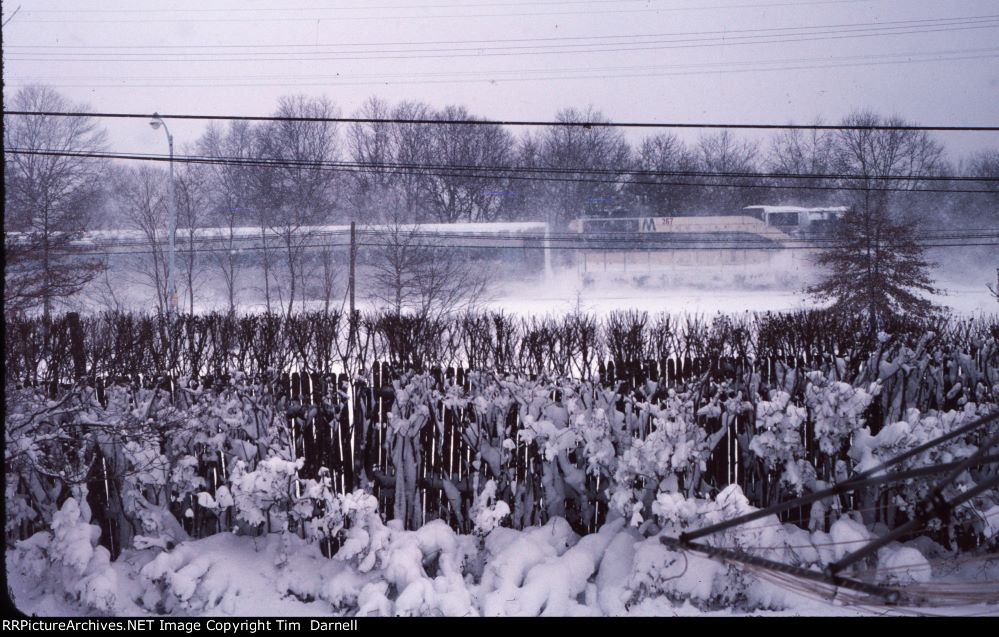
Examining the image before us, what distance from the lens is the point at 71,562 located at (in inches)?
182

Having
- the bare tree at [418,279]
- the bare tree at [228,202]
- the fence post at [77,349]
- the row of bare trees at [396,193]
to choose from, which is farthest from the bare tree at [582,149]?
the fence post at [77,349]

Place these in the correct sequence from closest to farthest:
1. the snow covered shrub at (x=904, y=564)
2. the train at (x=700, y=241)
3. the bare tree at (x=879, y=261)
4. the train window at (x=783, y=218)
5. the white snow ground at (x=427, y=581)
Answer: the snow covered shrub at (x=904, y=564) → the white snow ground at (x=427, y=581) → the bare tree at (x=879, y=261) → the train at (x=700, y=241) → the train window at (x=783, y=218)

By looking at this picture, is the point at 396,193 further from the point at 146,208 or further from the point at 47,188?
the point at 47,188

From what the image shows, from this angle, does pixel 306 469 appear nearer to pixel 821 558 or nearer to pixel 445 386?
pixel 445 386

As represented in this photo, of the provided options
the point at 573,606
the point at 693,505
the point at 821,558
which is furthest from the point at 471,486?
the point at 821,558

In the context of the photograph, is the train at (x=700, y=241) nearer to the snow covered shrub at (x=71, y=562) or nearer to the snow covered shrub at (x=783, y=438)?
the snow covered shrub at (x=783, y=438)

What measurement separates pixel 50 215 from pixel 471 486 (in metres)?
17.2

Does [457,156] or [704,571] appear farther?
[457,156]

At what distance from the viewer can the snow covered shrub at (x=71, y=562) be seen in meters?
4.59

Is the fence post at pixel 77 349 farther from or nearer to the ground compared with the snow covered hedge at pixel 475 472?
farther from the ground

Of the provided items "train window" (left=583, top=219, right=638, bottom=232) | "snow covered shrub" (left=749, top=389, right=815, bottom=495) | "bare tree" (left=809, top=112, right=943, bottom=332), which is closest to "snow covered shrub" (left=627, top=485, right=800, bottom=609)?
"snow covered shrub" (left=749, top=389, right=815, bottom=495)

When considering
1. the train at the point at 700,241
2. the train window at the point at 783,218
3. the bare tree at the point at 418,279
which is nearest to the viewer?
the bare tree at the point at 418,279

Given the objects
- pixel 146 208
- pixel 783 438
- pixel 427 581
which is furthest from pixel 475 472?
pixel 146 208

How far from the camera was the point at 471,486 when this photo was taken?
223 inches
